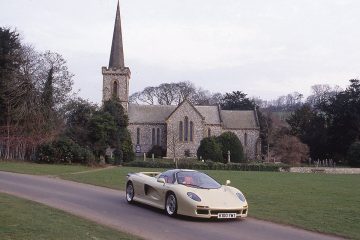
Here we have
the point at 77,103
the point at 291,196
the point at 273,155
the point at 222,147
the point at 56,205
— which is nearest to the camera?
the point at 56,205

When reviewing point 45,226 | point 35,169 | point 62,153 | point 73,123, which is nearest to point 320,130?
point 73,123

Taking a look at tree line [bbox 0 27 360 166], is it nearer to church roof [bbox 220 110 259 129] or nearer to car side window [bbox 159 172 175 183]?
church roof [bbox 220 110 259 129]

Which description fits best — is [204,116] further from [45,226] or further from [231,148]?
[45,226]

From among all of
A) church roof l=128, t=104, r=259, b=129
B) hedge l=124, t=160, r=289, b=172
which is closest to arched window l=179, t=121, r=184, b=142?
church roof l=128, t=104, r=259, b=129

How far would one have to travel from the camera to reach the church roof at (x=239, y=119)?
73750mm

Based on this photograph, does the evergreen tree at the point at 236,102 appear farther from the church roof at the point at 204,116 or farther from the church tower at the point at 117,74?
the church tower at the point at 117,74

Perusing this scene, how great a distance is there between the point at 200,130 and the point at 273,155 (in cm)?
1196

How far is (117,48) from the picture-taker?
69.8m

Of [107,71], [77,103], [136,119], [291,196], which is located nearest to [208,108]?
[136,119]

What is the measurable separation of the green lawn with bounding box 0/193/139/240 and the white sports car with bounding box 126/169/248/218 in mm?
2635

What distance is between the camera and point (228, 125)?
73.9 m

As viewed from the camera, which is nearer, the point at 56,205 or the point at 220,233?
the point at 220,233

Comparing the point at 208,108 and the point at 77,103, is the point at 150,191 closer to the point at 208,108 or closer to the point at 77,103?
the point at 77,103

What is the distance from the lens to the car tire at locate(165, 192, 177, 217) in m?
11.9
